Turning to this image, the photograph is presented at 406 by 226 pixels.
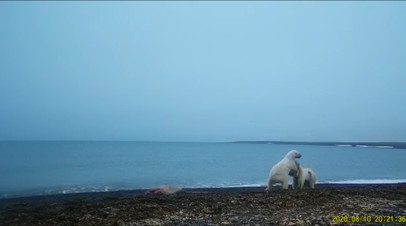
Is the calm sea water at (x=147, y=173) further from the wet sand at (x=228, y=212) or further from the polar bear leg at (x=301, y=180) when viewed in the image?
the wet sand at (x=228, y=212)

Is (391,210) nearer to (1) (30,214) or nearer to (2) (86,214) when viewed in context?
(2) (86,214)

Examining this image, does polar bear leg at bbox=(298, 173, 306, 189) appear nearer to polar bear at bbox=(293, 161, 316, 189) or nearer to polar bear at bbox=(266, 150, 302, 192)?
polar bear at bbox=(293, 161, 316, 189)

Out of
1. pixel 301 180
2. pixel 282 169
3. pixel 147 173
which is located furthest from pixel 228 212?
pixel 147 173

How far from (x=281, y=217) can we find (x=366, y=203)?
11.3ft

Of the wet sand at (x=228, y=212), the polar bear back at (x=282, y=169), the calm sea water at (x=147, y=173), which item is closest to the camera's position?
the wet sand at (x=228, y=212)

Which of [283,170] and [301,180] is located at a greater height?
[283,170]

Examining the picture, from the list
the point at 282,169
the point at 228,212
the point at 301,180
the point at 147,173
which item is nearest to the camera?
the point at 228,212

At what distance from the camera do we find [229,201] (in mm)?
10164

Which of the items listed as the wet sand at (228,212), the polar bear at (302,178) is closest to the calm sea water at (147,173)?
the polar bear at (302,178)

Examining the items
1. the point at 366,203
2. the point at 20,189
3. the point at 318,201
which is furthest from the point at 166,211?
the point at 20,189

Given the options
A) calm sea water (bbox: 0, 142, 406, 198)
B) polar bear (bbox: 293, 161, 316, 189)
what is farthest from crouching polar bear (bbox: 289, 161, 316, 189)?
calm sea water (bbox: 0, 142, 406, 198)

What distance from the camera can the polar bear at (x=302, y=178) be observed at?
15.0 metres

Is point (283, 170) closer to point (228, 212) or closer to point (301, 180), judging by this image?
point (301, 180)

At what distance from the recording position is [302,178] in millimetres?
15234
